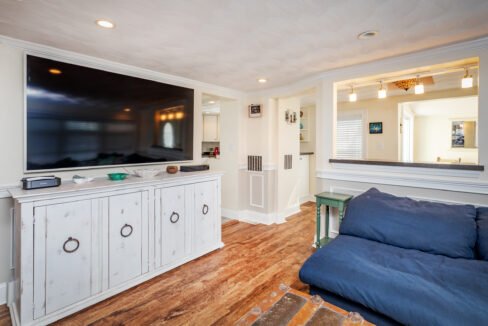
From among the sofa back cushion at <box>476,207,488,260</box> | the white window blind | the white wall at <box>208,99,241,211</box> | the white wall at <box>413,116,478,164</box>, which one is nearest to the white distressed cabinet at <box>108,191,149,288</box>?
the white wall at <box>208,99,241,211</box>

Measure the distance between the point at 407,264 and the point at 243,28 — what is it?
7.00 ft

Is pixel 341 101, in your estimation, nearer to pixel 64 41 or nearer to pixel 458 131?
pixel 458 131

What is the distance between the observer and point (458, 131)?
637 cm

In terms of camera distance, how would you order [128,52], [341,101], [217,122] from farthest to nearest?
[217,122] < [341,101] < [128,52]

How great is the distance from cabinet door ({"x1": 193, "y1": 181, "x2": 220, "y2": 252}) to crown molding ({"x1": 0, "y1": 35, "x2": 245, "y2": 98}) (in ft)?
4.71

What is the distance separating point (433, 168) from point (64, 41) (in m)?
3.67

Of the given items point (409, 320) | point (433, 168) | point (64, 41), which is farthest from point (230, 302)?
point (64, 41)

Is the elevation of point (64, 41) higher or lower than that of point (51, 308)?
higher

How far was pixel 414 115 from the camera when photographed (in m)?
6.88

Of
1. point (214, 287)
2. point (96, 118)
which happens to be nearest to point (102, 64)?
point (96, 118)

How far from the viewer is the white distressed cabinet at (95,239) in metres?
1.82

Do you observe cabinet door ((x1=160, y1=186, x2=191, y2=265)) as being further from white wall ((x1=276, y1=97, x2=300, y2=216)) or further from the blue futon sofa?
white wall ((x1=276, y1=97, x2=300, y2=216))

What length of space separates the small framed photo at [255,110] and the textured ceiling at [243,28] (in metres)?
1.46

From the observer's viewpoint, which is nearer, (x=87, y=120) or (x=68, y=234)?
(x=68, y=234)
